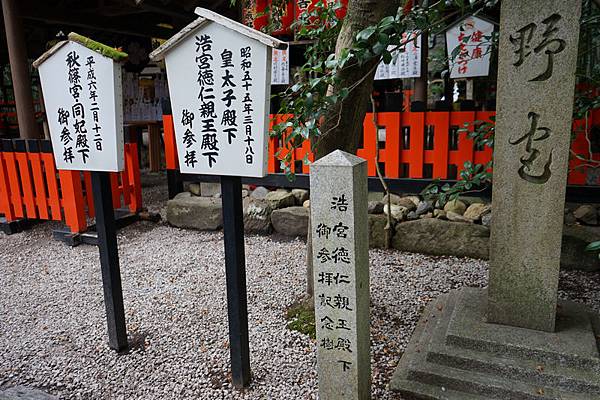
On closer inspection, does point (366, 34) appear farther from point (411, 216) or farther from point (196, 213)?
point (196, 213)

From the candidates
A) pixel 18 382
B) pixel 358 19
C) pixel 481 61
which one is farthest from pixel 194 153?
pixel 481 61

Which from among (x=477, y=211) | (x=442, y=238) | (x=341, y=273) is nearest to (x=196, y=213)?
(x=442, y=238)

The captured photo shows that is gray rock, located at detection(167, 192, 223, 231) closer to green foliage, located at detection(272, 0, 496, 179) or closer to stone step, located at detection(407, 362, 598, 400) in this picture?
green foliage, located at detection(272, 0, 496, 179)

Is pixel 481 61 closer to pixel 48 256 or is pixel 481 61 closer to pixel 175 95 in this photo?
pixel 175 95

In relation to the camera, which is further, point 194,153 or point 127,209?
point 127,209

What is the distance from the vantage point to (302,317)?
3576 millimetres

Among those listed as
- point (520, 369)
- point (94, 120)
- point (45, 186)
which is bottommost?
point (520, 369)

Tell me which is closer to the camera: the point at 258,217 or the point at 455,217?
the point at 455,217

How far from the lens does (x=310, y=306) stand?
3.69 metres

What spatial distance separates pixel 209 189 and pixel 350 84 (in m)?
3.91

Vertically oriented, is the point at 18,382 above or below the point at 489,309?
below

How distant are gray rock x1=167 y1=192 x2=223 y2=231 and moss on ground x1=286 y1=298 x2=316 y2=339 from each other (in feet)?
8.30

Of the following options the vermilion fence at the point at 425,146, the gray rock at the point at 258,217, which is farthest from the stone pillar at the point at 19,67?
the vermilion fence at the point at 425,146

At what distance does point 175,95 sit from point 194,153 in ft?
1.20
